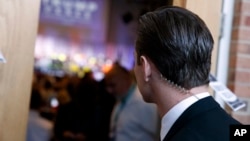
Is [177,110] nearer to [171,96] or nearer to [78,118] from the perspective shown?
[171,96]

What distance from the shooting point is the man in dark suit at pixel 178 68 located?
1.22m

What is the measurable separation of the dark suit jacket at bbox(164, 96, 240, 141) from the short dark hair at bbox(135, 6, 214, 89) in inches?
3.1

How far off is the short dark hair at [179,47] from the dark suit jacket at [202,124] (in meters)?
0.08

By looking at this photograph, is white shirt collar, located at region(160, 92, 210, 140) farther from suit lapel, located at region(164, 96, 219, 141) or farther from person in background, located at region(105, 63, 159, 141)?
person in background, located at region(105, 63, 159, 141)

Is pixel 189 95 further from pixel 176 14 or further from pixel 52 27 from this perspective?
pixel 52 27

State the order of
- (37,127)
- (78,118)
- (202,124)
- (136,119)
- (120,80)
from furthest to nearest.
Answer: (78,118)
(37,127)
(120,80)
(136,119)
(202,124)

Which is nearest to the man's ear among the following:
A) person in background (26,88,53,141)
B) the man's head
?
the man's head

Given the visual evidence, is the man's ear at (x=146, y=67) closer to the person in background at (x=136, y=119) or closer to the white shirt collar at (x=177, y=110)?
the white shirt collar at (x=177, y=110)

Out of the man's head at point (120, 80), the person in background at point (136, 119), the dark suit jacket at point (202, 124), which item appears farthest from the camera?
the man's head at point (120, 80)

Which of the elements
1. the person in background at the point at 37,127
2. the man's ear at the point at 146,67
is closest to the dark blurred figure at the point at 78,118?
the person in background at the point at 37,127

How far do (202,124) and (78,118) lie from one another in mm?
2801

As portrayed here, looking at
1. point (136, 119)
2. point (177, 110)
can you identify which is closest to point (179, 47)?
point (177, 110)

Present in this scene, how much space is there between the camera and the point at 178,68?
1243 millimetres

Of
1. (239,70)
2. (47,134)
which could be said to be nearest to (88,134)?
(47,134)
